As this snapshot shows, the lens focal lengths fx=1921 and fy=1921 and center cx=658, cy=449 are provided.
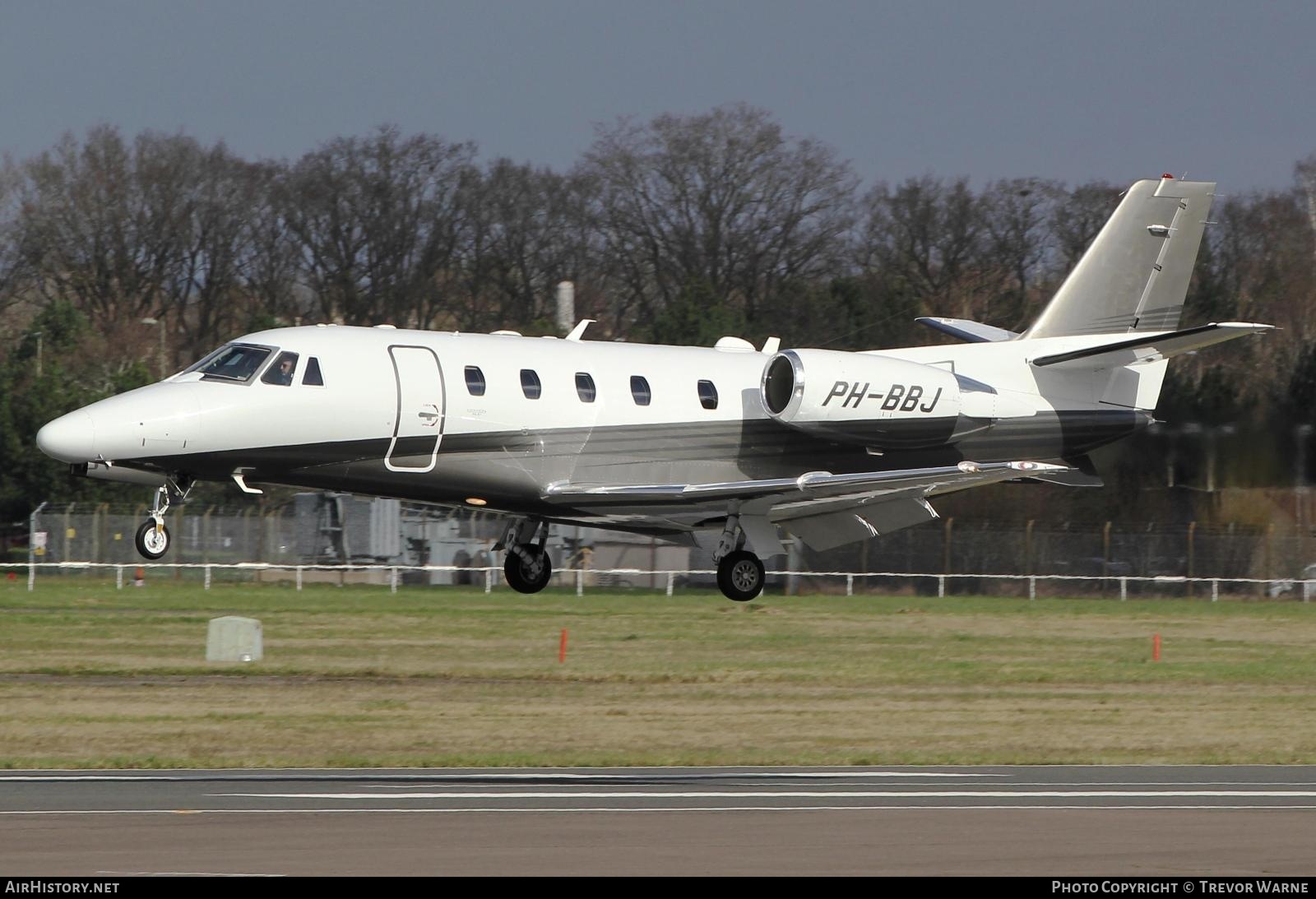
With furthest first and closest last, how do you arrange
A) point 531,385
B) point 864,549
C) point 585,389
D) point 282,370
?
point 864,549
point 585,389
point 531,385
point 282,370

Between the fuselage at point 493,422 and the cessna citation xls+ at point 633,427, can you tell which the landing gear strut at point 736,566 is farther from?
the fuselage at point 493,422

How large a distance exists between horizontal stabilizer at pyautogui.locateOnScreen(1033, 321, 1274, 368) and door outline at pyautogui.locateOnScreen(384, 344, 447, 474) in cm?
840

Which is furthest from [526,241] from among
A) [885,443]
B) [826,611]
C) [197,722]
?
[885,443]

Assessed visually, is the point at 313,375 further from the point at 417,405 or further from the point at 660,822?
the point at 660,822

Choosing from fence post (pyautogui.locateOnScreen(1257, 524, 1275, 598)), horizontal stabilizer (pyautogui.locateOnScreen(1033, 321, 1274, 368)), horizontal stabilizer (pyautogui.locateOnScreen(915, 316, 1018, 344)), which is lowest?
fence post (pyautogui.locateOnScreen(1257, 524, 1275, 598))

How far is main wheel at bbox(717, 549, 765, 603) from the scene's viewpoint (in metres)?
23.1

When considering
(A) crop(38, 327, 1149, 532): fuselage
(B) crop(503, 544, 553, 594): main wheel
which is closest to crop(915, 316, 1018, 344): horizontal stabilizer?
(A) crop(38, 327, 1149, 532): fuselage

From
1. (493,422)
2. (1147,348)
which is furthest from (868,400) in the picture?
(493,422)

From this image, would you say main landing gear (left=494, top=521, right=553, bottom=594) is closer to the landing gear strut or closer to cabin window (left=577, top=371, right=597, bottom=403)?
cabin window (left=577, top=371, right=597, bottom=403)

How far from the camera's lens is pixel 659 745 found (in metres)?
27.8

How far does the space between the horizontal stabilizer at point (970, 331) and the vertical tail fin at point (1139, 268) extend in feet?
1.53

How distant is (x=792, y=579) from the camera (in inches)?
2032

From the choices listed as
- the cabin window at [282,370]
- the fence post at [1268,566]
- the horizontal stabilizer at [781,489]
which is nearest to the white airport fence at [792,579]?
the fence post at [1268,566]

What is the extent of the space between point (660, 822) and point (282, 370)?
697cm
